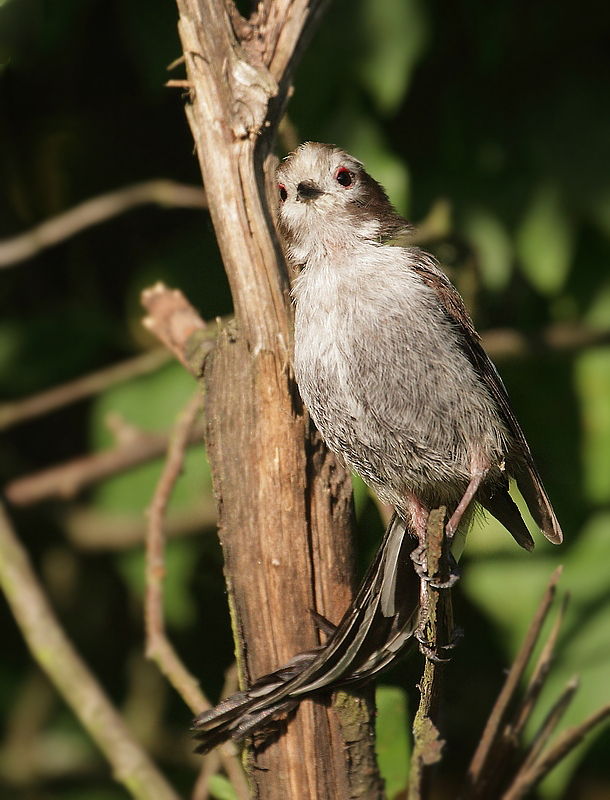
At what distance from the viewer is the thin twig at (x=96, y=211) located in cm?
298

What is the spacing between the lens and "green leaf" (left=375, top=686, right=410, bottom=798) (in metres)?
1.67

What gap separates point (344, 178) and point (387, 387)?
492 mm

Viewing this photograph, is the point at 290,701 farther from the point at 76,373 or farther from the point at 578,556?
the point at 76,373

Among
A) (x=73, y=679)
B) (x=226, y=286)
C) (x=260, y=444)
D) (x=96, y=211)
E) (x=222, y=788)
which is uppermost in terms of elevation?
(x=96, y=211)

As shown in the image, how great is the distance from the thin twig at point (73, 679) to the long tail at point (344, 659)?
2.78ft

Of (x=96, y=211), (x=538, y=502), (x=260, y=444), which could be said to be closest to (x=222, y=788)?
(x=260, y=444)

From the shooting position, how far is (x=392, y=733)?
1.69 meters

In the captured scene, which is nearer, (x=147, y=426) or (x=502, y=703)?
(x=502, y=703)

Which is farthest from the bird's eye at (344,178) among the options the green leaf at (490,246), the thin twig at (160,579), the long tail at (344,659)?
the green leaf at (490,246)

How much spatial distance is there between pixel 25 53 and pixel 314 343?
1.66 m

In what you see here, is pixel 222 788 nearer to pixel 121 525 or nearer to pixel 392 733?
pixel 392 733

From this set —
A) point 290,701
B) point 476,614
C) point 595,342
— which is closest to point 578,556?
point 476,614

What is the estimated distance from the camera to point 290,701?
1.55 metres

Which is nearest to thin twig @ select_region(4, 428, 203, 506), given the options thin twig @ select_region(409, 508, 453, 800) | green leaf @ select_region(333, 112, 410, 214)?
green leaf @ select_region(333, 112, 410, 214)
